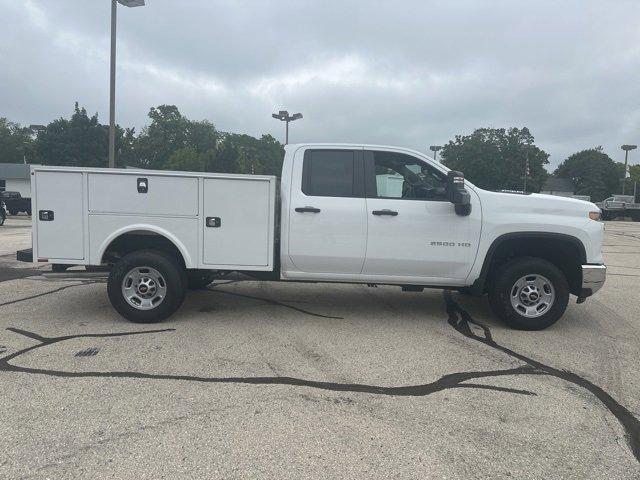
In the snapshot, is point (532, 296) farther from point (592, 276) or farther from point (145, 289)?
point (145, 289)

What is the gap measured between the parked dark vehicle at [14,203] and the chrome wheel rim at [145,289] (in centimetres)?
2870

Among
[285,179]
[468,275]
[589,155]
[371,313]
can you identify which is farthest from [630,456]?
[589,155]

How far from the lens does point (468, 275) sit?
5.75 meters

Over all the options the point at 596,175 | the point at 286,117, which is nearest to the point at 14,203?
the point at 286,117

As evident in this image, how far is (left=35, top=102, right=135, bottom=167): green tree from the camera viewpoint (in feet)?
177

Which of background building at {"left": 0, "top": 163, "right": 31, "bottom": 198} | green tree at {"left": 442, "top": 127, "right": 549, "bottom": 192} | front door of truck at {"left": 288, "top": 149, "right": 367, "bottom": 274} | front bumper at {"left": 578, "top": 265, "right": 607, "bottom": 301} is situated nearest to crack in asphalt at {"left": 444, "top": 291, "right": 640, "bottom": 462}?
front bumper at {"left": 578, "top": 265, "right": 607, "bottom": 301}

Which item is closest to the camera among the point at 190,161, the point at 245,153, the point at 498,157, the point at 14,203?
the point at 14,203

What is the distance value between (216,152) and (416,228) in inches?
2750

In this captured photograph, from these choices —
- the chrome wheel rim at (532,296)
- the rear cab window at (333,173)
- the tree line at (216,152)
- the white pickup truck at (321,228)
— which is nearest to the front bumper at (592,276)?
the white pickup truck at (321,228)

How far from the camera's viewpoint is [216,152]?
72.4 meters

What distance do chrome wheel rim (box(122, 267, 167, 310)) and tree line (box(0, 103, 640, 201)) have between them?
74.1 feet

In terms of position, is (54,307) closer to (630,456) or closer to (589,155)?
(630,456)

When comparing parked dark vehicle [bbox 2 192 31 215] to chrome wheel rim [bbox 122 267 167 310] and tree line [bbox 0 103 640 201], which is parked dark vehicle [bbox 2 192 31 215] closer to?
tree line [bbox 0 103 640 201]

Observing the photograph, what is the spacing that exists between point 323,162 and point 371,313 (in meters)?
2.08
